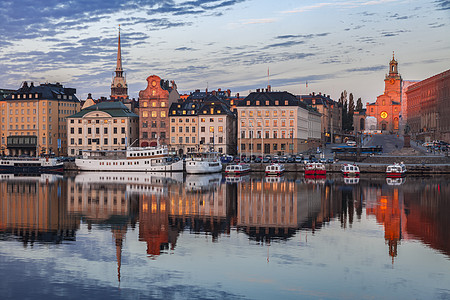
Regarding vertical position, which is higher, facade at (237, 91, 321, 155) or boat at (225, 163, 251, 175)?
facade at (237, 91, 321, 155)

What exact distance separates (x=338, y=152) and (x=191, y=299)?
107675 millimetres

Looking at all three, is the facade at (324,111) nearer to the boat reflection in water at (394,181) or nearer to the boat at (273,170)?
the boat at (273,170)

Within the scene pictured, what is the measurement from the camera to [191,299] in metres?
24.0

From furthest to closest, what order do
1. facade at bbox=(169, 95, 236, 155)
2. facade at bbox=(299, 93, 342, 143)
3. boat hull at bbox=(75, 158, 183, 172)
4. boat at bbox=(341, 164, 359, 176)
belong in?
facade at bbox=(299, 93, 342, 143) < facade at bbox=(169, 95, 236, 155) < boat hull at bbox=(75, 158, 183, 172) < boat at bbox=(341, 164, 359, 176)

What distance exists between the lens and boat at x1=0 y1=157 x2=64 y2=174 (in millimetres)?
109981

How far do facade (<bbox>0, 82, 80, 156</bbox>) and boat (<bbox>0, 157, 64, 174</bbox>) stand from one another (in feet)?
127

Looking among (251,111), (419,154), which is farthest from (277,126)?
(419,154)

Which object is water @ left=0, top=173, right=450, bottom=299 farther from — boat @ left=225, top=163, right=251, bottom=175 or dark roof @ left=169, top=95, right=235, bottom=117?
dark roof @ left=169, top=95, right=235, bottom=117

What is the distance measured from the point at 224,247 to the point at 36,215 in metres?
20.4

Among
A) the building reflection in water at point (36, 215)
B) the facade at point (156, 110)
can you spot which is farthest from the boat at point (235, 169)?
the facade at point (156, 110)

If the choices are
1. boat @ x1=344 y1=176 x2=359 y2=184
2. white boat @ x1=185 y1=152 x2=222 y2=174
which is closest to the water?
boat @ x1=344 y1=176 x2=359 y2=184

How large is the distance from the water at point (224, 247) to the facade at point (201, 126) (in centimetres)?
7453

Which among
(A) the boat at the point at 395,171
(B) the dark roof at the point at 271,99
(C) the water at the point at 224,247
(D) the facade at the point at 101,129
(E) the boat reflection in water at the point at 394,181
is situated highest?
(B) the dark roof at the point at 271,99

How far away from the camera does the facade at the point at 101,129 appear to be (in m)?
142
